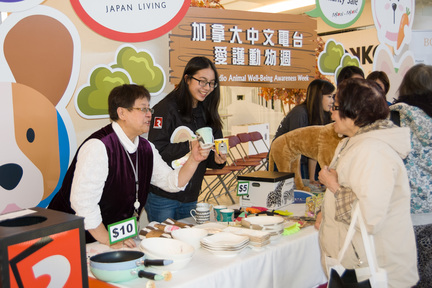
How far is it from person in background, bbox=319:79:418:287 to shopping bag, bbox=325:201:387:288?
0.11 ft

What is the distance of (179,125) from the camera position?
2.60m

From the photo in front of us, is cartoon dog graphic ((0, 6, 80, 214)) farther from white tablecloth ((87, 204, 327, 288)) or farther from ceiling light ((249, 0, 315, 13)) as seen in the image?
ceiling light ((249, 0, 315, 13))

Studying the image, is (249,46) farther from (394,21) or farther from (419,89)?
(394,21)

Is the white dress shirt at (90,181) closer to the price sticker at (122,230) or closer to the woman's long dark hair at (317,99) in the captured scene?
the price sticker at (122,230)

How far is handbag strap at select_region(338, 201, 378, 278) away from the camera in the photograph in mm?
1665

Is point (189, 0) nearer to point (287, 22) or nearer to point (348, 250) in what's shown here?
point (287, 22)

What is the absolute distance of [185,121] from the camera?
8.61 feet

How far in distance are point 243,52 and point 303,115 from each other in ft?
2.58

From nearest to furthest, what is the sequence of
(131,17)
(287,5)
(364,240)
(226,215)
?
(364,240) < (226,215) < (131,17) < (287,5)

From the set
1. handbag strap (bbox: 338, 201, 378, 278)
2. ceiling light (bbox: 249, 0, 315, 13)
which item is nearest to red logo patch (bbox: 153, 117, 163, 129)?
handbag strap (bbox: 338, 201, 378, 278)

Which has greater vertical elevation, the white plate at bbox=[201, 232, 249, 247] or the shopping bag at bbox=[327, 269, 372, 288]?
the white plate at bbox=[201, 232, 249, 247]

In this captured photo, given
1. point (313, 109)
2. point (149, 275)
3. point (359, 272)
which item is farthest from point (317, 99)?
point (149, 275)

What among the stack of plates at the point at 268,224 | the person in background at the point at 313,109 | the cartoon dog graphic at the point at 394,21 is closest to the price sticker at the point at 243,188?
the stack of plates at the point at 268,224

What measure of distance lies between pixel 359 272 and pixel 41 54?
7.18 ft
